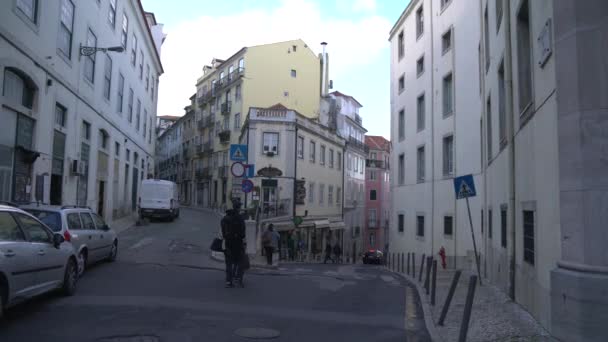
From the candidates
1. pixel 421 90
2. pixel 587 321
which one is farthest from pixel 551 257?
pixel 421 90

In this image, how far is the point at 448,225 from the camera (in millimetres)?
23406

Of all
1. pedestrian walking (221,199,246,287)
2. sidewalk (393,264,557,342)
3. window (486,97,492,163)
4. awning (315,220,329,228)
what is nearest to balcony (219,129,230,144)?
awning (315,220,329,228)

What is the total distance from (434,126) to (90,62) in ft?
52.1

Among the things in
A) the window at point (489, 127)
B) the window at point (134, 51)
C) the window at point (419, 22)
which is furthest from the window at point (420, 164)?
the window at point (134, 51)

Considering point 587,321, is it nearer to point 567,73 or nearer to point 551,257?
point 551,257

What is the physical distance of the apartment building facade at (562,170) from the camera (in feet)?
19.3

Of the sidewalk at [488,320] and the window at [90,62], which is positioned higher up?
the window at [90,62]

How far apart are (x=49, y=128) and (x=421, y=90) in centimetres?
1808

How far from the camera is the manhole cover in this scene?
657 centimetres

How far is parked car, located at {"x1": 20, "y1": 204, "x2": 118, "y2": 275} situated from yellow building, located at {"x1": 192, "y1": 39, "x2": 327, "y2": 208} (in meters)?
33.7

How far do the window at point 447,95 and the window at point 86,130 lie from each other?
15.9 m

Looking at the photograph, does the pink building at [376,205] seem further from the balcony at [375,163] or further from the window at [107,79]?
the window at [107,79]

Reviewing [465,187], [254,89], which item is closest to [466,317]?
[465,187]

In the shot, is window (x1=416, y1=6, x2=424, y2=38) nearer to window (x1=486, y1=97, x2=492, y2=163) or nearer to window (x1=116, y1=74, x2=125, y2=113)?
window (x1=486, y1=97, x2=492, y2=163)
